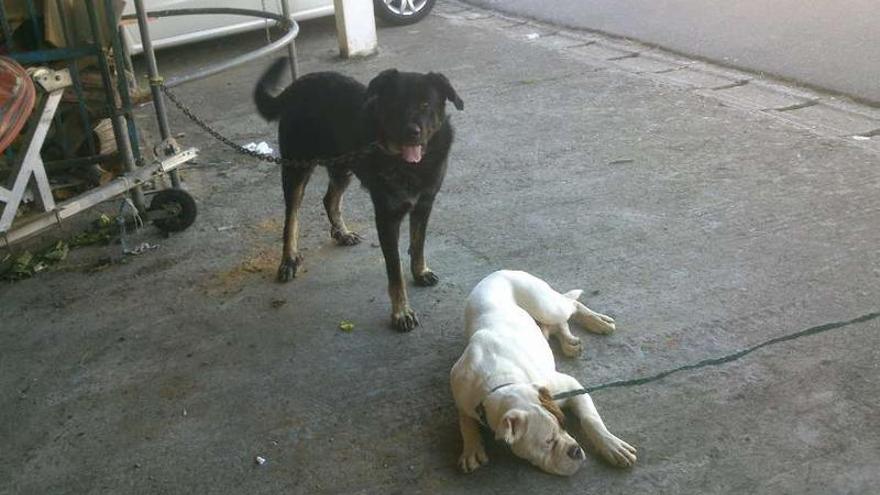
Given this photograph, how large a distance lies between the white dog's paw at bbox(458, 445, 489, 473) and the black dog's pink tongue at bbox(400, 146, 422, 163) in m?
1.33

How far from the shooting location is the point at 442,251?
173 inches

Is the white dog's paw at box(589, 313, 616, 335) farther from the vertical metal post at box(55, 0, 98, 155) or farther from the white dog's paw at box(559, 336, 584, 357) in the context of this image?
the vertical metal post at box(55, 0, 98, 155)

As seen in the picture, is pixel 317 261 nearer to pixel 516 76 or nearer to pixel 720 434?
pixel 720 434

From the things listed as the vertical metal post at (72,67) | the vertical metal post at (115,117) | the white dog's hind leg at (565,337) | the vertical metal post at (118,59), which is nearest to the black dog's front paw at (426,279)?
the white dog's hind leg at (565,337)

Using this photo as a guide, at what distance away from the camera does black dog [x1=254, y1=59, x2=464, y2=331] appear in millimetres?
3555

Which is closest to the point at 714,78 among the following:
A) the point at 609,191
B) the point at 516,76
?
the point at 516,76

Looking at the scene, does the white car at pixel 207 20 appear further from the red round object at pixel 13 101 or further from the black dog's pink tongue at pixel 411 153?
the black dog's pink tongue at pixel 411 153

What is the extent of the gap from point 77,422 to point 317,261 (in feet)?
5.09

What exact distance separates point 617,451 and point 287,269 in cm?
212

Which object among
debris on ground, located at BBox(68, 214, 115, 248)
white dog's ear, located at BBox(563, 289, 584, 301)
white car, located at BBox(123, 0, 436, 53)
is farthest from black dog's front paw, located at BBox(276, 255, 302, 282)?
white car, located at BBox(123, 0, 436, 53)

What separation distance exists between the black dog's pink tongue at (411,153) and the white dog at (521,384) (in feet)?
2.03

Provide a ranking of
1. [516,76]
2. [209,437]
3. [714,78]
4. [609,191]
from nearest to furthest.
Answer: [209,437], [609,191], [714,78], [516,76]

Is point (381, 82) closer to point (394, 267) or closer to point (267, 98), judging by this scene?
point (394, 267)

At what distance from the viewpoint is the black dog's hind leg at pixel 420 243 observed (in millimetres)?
3898
